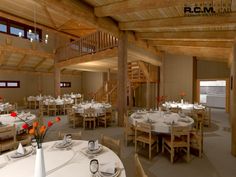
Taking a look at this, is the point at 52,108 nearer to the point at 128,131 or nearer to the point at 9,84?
the point at 9,84

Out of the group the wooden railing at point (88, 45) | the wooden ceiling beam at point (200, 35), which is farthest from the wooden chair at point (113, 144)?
the wooden railing at point (88, 45)

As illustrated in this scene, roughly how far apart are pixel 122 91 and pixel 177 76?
5.53 m

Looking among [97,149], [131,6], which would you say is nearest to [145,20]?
[131,6]

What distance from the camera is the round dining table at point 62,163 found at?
6.34ft

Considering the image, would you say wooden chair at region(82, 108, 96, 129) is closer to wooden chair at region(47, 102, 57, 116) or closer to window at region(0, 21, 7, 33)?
wooden chair at region(47, 102, 57, 116)

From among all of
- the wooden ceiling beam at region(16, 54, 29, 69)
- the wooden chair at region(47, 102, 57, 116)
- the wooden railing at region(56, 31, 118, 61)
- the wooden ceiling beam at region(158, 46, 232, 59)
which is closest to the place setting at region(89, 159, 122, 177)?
the wooden railing at region(56, 31, 118, 61)

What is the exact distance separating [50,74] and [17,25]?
4.95m

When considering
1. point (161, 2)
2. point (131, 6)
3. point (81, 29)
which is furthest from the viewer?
point (81, 29)

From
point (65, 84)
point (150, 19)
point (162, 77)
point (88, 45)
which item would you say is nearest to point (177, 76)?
point (162, 77)

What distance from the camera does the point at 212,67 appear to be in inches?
445

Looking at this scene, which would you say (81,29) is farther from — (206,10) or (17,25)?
(206,10)

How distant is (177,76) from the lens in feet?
36.5

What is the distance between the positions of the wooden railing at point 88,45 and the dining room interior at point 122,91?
61 mm

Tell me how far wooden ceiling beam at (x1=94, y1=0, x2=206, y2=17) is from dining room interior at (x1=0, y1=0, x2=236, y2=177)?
0.07ft
